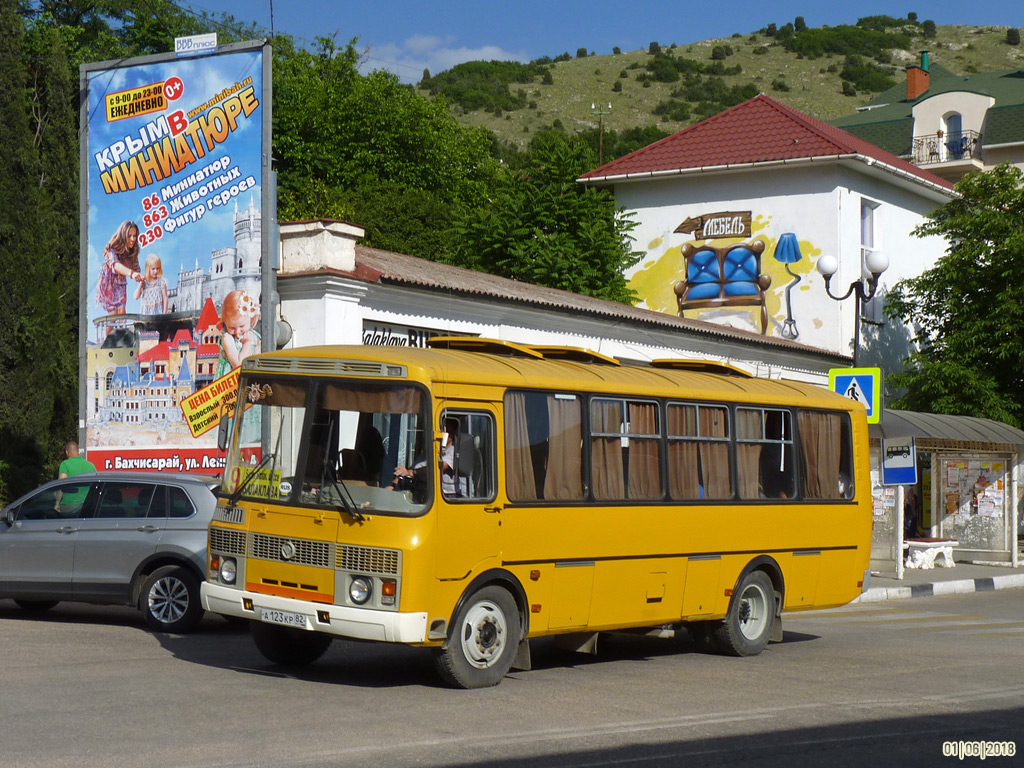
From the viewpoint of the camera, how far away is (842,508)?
45.0 ft

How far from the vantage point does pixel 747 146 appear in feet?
123

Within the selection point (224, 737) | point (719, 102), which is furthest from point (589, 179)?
point (719, 102)

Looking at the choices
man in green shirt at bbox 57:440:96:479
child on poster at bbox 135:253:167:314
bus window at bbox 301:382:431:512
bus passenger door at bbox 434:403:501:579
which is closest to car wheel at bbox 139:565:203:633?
man in green shirt at bbox 57:440:96:479

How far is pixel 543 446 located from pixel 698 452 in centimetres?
219

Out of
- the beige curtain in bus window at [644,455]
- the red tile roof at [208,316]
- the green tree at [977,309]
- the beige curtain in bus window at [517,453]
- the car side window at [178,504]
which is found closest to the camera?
the beige curtain in bus window at [517,453]

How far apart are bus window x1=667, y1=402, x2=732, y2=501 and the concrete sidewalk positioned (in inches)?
298

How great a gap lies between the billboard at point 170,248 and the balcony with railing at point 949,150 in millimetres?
49583

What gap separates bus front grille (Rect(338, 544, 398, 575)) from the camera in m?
9.20

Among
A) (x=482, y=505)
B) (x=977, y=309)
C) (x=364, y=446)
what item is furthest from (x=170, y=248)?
(x=977, y=309)

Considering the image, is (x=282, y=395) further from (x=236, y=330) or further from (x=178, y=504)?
(x=236, y=330)

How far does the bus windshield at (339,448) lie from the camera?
9.49 m

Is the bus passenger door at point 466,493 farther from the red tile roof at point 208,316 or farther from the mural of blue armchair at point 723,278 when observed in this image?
the mural of blue armchair at point 723,278

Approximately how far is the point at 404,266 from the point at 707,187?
1831 centimetres

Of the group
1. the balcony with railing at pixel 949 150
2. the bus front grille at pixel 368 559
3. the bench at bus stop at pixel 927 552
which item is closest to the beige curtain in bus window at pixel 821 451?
the bus front grille at pixel 368 559
